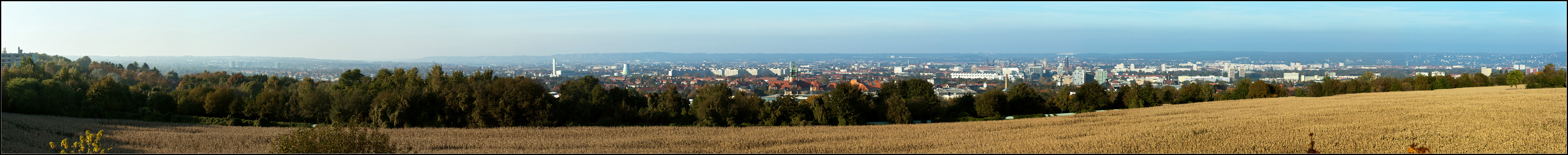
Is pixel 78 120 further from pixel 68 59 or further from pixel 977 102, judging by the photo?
pixel 68 59

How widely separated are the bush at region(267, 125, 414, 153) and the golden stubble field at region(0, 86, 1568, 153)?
365 centimetres

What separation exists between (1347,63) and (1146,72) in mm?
55301

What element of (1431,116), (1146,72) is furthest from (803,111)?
(1146,72)

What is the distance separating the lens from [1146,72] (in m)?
136

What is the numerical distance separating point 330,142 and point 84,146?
896 cm

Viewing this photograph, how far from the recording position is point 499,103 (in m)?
22.8

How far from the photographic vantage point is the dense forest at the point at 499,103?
23109 mm

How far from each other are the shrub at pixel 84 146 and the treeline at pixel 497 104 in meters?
6.72

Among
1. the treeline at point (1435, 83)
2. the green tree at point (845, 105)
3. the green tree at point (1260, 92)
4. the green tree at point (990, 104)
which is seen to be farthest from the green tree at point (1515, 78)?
the green tree at point (845, 105)

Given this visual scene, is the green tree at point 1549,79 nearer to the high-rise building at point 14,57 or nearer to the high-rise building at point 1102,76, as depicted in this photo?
the high-rise building at point 1102,76

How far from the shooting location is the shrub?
10008 mm

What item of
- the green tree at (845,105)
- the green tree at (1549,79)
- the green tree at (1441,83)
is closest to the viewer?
the green tree at (845,105)

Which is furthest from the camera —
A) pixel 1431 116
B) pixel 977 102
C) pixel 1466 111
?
pixel 977 102

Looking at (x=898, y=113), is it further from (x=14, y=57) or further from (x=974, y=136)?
(x=14, y=57)
